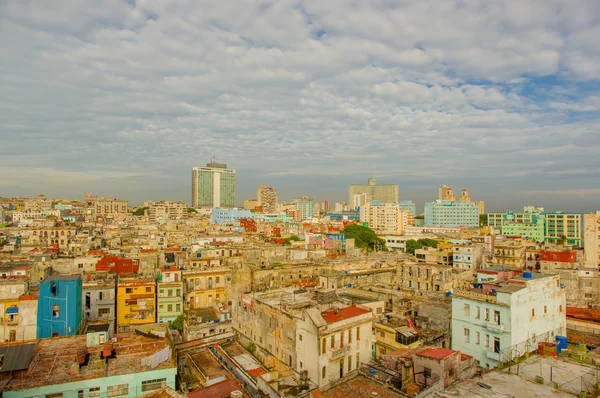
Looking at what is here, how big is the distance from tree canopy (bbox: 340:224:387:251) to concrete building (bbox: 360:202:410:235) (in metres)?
40.2

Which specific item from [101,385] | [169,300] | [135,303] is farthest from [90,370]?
[169,300]

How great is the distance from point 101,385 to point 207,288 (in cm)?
2393

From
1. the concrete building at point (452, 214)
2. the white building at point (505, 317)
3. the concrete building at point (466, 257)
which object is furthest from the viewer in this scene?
the concrete building at point (452, 214)

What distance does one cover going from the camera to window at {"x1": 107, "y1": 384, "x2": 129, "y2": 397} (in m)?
20.6

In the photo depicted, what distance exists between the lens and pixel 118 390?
20703 mm

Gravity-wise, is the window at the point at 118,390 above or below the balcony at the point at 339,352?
below

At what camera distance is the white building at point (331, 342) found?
22.5m

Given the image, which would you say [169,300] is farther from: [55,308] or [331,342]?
[331,342]

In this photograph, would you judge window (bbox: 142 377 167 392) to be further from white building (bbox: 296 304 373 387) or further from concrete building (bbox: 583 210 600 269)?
concrete building (bbox: 583 210 600 269)

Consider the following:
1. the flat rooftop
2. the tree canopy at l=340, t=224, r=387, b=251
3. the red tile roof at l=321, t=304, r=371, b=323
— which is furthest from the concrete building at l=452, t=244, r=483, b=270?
the flat rooftop

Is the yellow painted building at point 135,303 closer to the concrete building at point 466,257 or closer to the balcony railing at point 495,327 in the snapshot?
the balcony railing at point 495,327

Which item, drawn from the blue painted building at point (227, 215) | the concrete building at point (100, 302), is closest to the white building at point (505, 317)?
the concrete building at point (100, 302)

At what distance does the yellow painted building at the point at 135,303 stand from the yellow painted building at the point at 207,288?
386 centimetres

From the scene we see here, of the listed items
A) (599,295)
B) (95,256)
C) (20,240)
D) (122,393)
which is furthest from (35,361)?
(20,240)
